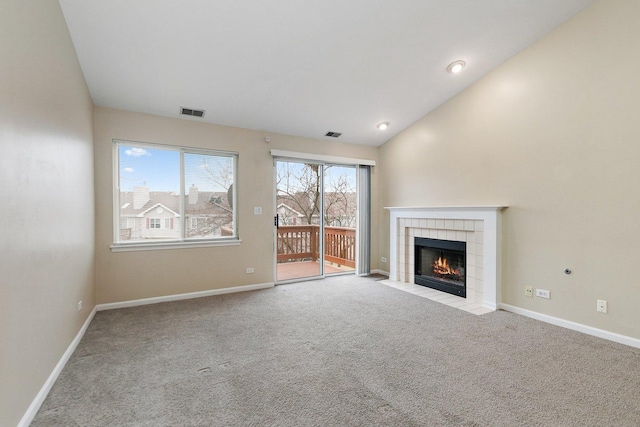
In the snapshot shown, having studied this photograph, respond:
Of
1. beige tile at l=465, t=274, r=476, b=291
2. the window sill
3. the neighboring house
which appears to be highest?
the neighboring house

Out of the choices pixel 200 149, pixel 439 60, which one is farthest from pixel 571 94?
pixel 200 149

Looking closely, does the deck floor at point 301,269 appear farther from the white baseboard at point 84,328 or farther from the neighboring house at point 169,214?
the neighboring house at point 169,214

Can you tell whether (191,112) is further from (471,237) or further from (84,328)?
(471,237)

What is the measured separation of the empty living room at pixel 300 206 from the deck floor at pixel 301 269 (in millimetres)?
277

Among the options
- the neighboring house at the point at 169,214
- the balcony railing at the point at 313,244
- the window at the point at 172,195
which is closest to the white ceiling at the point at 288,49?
the window at the point at 172,195

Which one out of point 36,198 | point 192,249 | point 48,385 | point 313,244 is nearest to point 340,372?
point 48,385

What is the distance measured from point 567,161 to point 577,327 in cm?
166

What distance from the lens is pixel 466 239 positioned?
3896 millimetres

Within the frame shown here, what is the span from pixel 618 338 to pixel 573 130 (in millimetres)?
1982

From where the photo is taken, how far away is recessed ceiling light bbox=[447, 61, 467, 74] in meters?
3.32

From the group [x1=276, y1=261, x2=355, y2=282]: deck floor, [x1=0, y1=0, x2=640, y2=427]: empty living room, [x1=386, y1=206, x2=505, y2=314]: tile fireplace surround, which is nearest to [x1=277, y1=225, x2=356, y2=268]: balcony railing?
[x1=276, y1=261, x2=355, y2=282]: deck floor

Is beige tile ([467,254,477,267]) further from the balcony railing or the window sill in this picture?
the window sill

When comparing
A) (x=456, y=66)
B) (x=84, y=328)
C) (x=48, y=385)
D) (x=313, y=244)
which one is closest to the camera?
(x=48, y=385)

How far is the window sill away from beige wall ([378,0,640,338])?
3.40 meters
